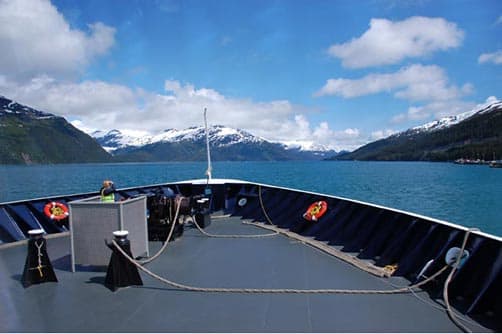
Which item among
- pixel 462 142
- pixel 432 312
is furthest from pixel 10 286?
pixel 462 142

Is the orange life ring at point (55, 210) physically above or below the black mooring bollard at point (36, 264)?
above

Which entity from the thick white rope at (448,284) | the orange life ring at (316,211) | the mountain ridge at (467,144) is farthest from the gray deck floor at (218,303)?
the mountain ridge at (467,144)

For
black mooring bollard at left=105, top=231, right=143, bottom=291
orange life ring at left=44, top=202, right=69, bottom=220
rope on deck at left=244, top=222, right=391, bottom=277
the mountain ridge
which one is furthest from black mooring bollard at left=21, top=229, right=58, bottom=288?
the mountain ridge

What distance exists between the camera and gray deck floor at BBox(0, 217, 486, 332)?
3.40m

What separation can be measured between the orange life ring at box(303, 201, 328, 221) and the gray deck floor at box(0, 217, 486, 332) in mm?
1525

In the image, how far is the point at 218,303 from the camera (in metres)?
3.93

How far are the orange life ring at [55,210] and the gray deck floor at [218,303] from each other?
1621mm

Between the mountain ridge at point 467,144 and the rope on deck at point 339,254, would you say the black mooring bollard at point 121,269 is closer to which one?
the rope on deck at point 339,254

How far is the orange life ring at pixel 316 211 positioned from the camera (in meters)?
7.18

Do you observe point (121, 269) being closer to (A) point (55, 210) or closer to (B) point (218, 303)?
(B) point (218, 303)

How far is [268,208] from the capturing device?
904 cm

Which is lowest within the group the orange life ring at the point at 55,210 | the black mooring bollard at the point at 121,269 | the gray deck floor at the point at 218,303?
the gray deck floor at the point at 218,303

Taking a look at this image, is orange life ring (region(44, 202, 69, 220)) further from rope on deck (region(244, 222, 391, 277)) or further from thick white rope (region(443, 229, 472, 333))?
thick white rope (region(443, 229, 472, 333))

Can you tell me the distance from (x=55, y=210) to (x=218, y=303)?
4829mm
